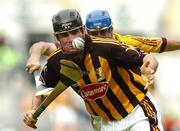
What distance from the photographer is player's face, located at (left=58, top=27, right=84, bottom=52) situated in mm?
5628

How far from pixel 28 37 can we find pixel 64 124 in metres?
3.86

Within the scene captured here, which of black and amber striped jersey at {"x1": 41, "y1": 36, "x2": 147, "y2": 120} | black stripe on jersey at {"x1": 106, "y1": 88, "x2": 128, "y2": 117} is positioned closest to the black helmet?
black and amber striped jersey at {"x1": 41, "y1": 36, "x2": 147, "y2": 120}

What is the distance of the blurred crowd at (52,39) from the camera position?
413 inches

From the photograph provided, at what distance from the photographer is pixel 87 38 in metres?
5.79

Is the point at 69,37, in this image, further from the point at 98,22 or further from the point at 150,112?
the point at 98,22

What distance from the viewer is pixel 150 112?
623 centimetres

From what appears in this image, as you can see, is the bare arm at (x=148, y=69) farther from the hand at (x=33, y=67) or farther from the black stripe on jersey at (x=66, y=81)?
the hand at (x=33, y=67)

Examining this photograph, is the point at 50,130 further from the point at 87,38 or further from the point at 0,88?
the point at 87,38

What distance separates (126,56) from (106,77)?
0.86 feet

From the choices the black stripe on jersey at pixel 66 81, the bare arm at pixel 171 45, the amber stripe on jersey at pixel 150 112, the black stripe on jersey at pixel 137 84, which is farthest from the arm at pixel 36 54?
the bare arm at pixel 171 45

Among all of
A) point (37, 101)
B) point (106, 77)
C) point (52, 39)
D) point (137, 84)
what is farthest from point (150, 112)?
point (52, 39)

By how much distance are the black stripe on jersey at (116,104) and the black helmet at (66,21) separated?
0.66 metres

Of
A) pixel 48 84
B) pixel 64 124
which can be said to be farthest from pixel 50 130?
pixel 48 84

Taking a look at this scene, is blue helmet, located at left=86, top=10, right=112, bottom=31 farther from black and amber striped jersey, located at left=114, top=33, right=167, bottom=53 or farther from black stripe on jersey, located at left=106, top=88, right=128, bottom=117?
black stripe on jersey, located at left=106, top=88, right=128, bottom=117
